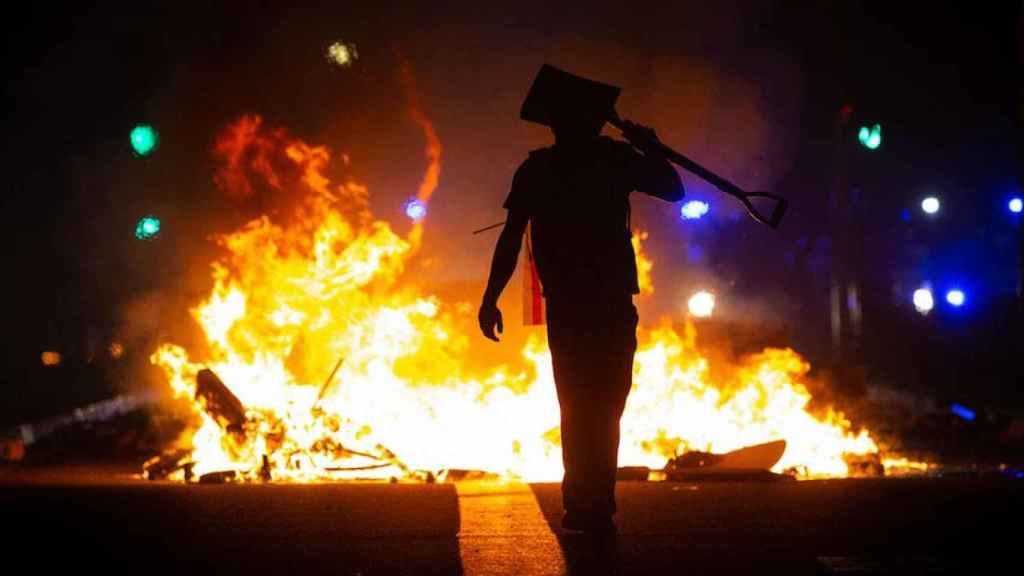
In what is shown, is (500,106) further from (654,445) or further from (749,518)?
(749,518)

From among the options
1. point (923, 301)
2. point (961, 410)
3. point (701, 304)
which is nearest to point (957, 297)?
point (923, 301)

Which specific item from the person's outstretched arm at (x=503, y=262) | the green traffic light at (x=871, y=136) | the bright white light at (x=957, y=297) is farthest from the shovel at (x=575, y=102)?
the bright white light at (x=957, y=297)

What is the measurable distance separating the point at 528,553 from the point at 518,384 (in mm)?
9037

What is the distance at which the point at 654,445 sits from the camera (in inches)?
425

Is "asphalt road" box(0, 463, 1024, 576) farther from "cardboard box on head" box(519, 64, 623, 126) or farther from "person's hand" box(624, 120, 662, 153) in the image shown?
"cardboard box on head" box(519, 64, 623, 126)

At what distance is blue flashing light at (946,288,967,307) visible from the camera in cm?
3245

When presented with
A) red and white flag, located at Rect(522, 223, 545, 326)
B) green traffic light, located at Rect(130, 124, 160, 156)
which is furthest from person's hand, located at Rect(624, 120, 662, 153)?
green traffic light, located at Rect(130, 124, 160, 156)

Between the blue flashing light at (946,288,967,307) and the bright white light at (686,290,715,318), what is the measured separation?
34.8 ft

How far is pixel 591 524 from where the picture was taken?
4691 mm

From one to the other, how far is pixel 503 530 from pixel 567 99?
2012 mm

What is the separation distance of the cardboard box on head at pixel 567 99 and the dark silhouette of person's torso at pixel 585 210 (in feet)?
0.42

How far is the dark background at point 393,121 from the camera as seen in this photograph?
58.1 ft

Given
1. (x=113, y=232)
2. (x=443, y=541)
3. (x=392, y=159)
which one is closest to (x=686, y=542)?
(x=443, y=541)

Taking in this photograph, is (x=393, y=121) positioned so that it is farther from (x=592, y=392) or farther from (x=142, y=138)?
(x=592, y=392)
